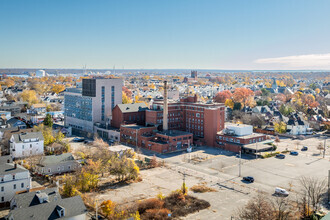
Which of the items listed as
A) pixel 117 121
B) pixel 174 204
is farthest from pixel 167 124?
pixel 174 204

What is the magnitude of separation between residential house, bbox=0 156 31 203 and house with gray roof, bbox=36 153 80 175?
21.3 feet

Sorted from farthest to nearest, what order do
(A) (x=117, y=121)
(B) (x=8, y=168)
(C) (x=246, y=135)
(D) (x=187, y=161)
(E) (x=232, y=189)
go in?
(A) (x=117, y=121)
(C) (x=246, y=135)
(D) (x=187, y=161)
(E) (x=232, y=189)
(B) (x=8, y=168)

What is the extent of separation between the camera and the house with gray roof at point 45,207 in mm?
22938

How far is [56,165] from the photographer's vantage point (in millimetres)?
39719

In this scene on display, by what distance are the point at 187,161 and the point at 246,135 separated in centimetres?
1636

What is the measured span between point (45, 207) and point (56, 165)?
16.6 meters

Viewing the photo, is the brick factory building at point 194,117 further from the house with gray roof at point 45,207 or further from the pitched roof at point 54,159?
the house with gray roof at point 45,207

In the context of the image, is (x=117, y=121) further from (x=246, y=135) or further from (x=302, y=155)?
(x=302, y=155)

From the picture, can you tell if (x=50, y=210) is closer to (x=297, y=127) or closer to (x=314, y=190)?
(x=314, y=190)

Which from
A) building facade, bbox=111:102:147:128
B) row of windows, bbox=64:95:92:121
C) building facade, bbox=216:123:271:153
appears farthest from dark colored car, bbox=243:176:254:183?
row of windows, bbox=64:95:92:121

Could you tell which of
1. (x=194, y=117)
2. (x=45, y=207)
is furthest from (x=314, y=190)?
(x=194, y=117)

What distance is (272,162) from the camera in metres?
47.8

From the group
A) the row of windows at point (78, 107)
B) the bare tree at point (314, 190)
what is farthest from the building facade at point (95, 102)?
the bare tree at point (314, 190)

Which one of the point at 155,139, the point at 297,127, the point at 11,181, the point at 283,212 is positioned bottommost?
the point at 283,212
